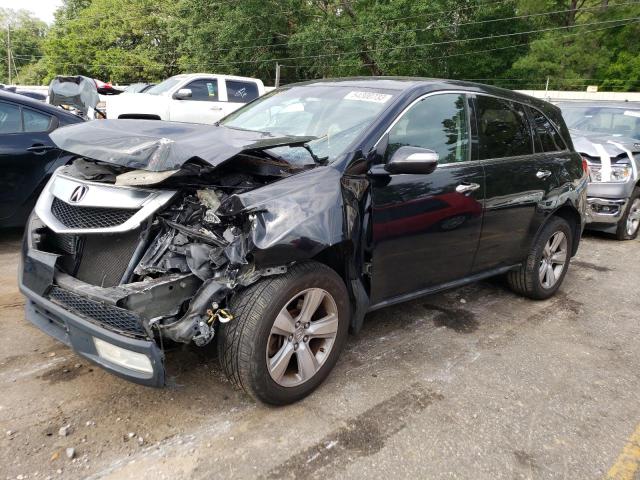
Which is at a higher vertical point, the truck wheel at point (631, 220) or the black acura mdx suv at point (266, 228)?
the black acura mdx suv at point (266, 228)

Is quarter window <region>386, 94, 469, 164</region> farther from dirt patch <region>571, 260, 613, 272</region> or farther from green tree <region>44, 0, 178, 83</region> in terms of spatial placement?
green tree <region>44, 0, 178, 83</region>

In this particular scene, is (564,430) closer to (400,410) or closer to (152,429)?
(400,410)

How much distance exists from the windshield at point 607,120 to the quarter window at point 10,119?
324 inches

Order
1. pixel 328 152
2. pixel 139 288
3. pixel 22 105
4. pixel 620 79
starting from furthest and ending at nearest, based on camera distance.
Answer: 1. pixel 620 79
2. pixel 22 105
3. pixel 328 152
4. pixel 139 288

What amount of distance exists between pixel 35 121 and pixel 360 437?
4.76 meters

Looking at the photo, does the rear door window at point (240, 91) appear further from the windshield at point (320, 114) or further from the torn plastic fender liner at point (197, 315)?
the torn plastic fender liner at point (197, 315)

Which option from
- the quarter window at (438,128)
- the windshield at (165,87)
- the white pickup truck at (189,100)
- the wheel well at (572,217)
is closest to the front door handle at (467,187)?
the quarter window at (438,128)

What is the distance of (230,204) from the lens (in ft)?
8.57

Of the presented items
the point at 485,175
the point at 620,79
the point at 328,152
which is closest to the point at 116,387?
the point at 328,152

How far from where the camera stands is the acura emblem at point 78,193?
9.30ft

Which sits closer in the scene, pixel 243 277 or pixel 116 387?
pixel 243 277

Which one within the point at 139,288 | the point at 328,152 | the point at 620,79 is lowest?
the point at 139,288

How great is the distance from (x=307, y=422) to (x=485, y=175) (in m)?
2.18

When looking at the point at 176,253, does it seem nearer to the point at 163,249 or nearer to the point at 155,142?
the point at 163,249
